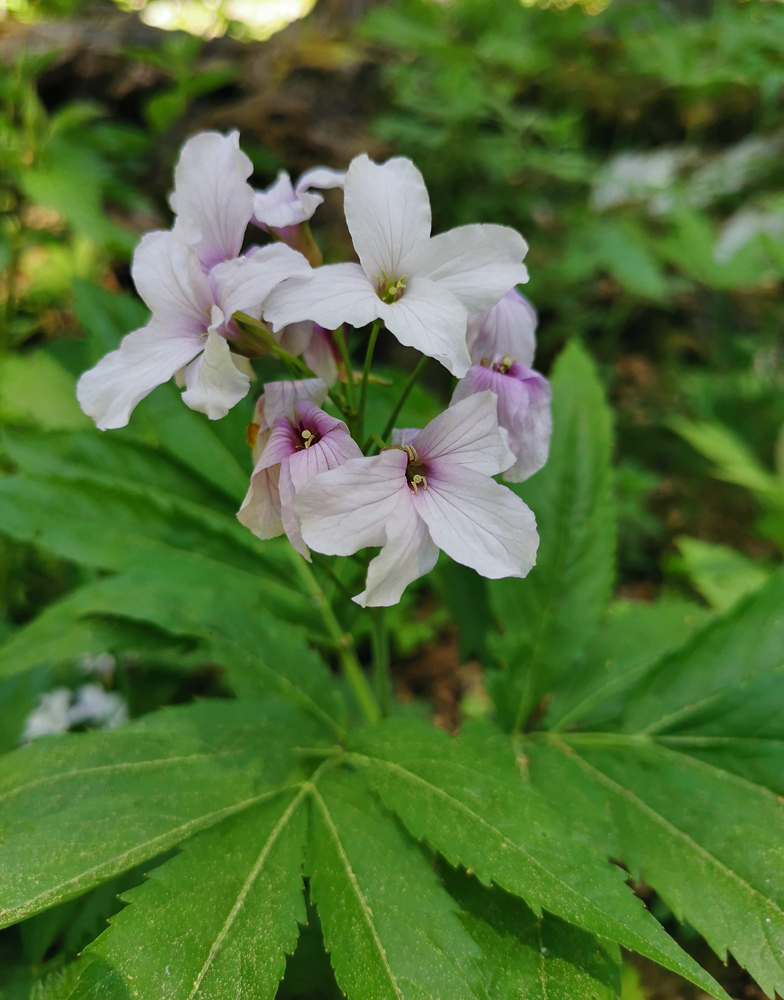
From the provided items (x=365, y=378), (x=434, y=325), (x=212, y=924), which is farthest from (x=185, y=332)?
(x=212, y=924)

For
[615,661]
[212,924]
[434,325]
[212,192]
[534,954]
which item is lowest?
[615,661]

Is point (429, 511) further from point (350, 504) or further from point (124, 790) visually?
point (124, 790)

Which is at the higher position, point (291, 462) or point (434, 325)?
point (434, 325)

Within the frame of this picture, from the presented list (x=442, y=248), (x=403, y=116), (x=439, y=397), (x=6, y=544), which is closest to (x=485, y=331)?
(x=442, y=248)

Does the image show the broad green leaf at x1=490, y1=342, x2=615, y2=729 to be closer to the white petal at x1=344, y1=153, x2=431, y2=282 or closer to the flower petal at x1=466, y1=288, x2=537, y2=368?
the flower petal at x1=466, y1=288, x2=537, y2=368

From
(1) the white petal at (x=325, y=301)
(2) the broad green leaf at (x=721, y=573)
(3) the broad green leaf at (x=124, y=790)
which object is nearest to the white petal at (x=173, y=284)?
(1) the white petal at (x=325, y=301)

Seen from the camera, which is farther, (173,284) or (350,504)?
(173,284)

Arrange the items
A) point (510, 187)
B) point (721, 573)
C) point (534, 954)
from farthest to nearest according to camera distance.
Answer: point (510, 187) < point (721, 573) < point (534, 954)

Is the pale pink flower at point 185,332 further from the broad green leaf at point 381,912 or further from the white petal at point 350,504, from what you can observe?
the broad green leaf at point 381,912
